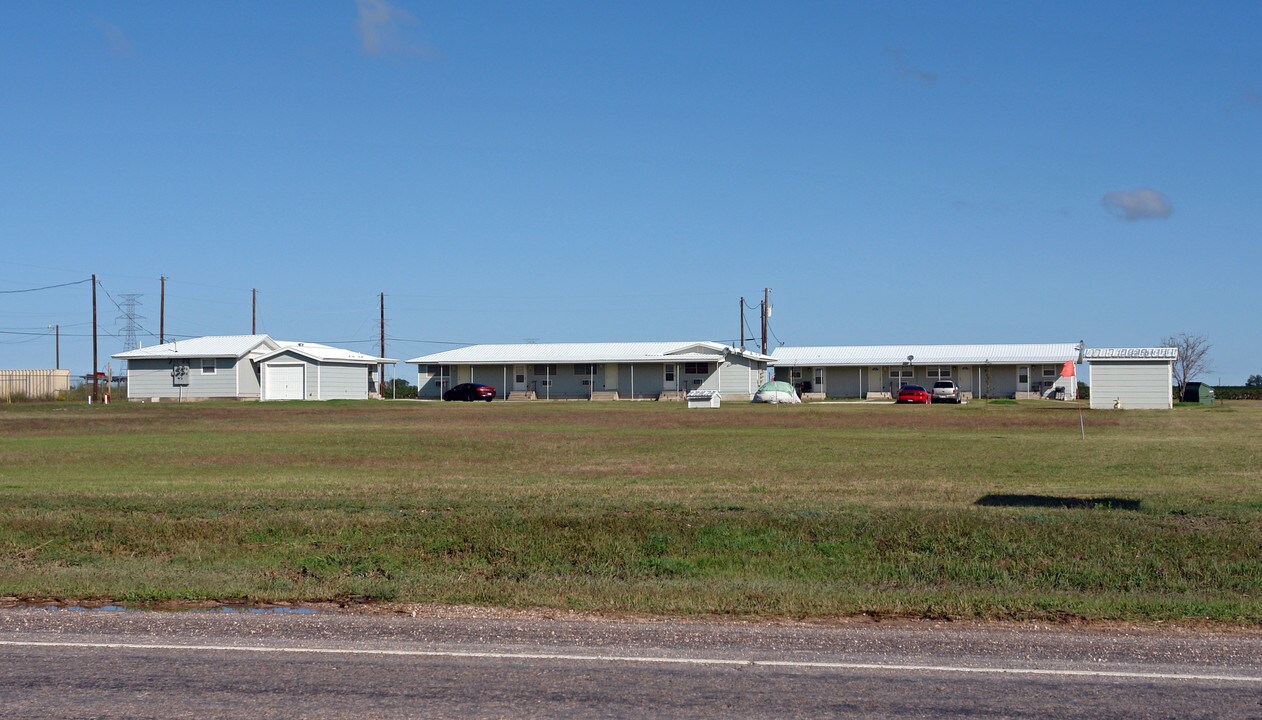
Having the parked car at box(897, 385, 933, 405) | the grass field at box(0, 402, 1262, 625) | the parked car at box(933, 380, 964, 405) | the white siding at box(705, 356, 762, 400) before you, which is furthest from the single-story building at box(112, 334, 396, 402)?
the grass field at box(0, 402, 1262, 625)

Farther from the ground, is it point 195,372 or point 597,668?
point 195,372

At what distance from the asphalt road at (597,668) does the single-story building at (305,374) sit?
59.9 meters

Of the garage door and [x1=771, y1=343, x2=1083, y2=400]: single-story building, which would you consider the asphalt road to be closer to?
the garage door

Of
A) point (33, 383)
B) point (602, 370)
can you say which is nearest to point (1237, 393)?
point (602, 370)

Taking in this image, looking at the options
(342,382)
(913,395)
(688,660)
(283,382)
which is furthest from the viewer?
(342,382)

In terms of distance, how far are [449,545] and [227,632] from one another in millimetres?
5074

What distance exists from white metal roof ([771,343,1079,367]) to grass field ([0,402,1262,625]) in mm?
47150

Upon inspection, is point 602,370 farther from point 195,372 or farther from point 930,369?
point 195,372

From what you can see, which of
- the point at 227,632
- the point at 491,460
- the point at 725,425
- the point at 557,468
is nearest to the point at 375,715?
the point at 227,632

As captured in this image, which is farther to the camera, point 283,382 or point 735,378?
point 735,378

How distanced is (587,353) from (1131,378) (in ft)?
110

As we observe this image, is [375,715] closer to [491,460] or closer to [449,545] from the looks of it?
[449,545]

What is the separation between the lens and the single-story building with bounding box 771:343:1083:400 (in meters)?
74.4

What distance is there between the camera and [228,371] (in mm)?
67750
